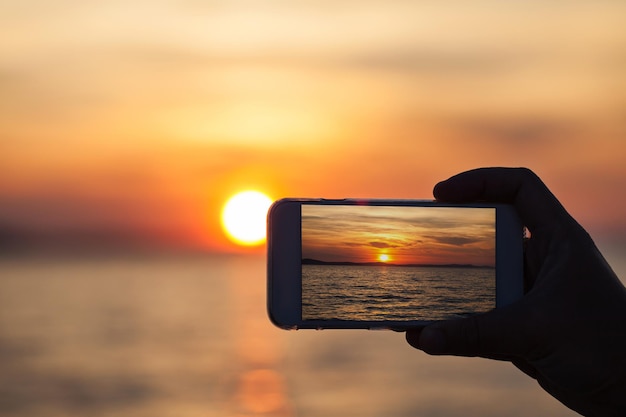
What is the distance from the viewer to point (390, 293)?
308 cm

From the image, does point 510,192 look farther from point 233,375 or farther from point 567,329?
point 233,375

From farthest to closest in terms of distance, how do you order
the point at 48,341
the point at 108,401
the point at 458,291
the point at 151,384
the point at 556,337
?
the point at 48,341
the point at 151,384
the point at 108,401
the point at 458,291
the point at 556,337

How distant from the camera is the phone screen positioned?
3062mm

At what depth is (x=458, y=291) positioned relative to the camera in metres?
3.06

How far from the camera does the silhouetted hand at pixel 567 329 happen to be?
2754 millimetres

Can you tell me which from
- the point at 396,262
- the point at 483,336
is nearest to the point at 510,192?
the point at 396,262

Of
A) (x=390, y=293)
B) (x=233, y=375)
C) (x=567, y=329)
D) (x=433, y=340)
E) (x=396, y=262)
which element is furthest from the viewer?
(x=233, y=375)

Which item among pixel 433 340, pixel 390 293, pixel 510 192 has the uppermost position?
pixel 510 192

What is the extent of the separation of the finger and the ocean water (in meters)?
0.31

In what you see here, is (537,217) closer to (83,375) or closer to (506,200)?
(506,200)

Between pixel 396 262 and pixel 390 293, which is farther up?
pixel 396 262

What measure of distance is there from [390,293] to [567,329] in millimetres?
659

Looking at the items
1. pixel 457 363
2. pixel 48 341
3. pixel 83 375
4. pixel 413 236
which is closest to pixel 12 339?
pixel 48 341

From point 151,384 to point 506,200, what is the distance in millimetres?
15503
